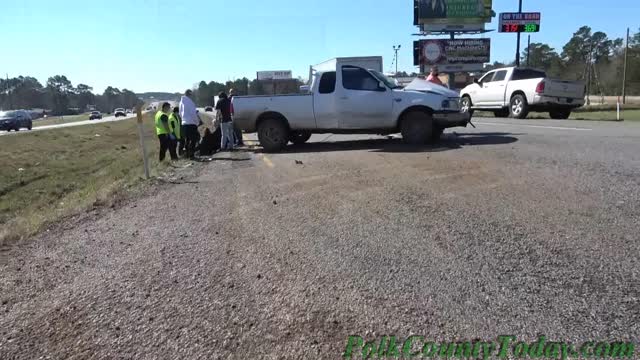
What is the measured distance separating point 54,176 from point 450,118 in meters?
15.6

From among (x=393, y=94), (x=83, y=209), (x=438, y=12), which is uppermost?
(x=438, y=12)

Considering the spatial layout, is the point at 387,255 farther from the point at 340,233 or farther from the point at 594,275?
the point at 594,275

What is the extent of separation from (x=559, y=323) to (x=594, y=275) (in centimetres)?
84

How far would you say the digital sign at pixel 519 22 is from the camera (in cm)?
3731

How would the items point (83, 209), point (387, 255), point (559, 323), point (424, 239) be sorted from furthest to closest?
point (83, 209), point (424, 239), point (387, 255), point (559, 323)

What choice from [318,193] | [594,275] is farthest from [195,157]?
[594,275]

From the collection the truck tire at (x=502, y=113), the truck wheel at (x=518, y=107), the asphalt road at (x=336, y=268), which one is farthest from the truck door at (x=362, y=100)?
the truck tire at (x=502, y=113)

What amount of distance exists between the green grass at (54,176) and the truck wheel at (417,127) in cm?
583

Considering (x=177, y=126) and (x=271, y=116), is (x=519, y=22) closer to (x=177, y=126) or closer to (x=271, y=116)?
(x=271, y=116)

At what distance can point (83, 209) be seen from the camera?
760 centimetres

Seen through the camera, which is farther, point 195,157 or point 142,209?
point 195,157

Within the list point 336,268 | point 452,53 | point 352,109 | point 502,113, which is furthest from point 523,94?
point 452,53

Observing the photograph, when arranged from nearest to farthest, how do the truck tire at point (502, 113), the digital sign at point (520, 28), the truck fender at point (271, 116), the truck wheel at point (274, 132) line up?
the truck fender at point (271, 116), the truck wheel at point (274, 132), the truck tire at point (502, 113), the digital sign at point (520, 28)

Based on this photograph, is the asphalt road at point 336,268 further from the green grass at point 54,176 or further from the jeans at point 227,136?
the jeans at point 227,136
